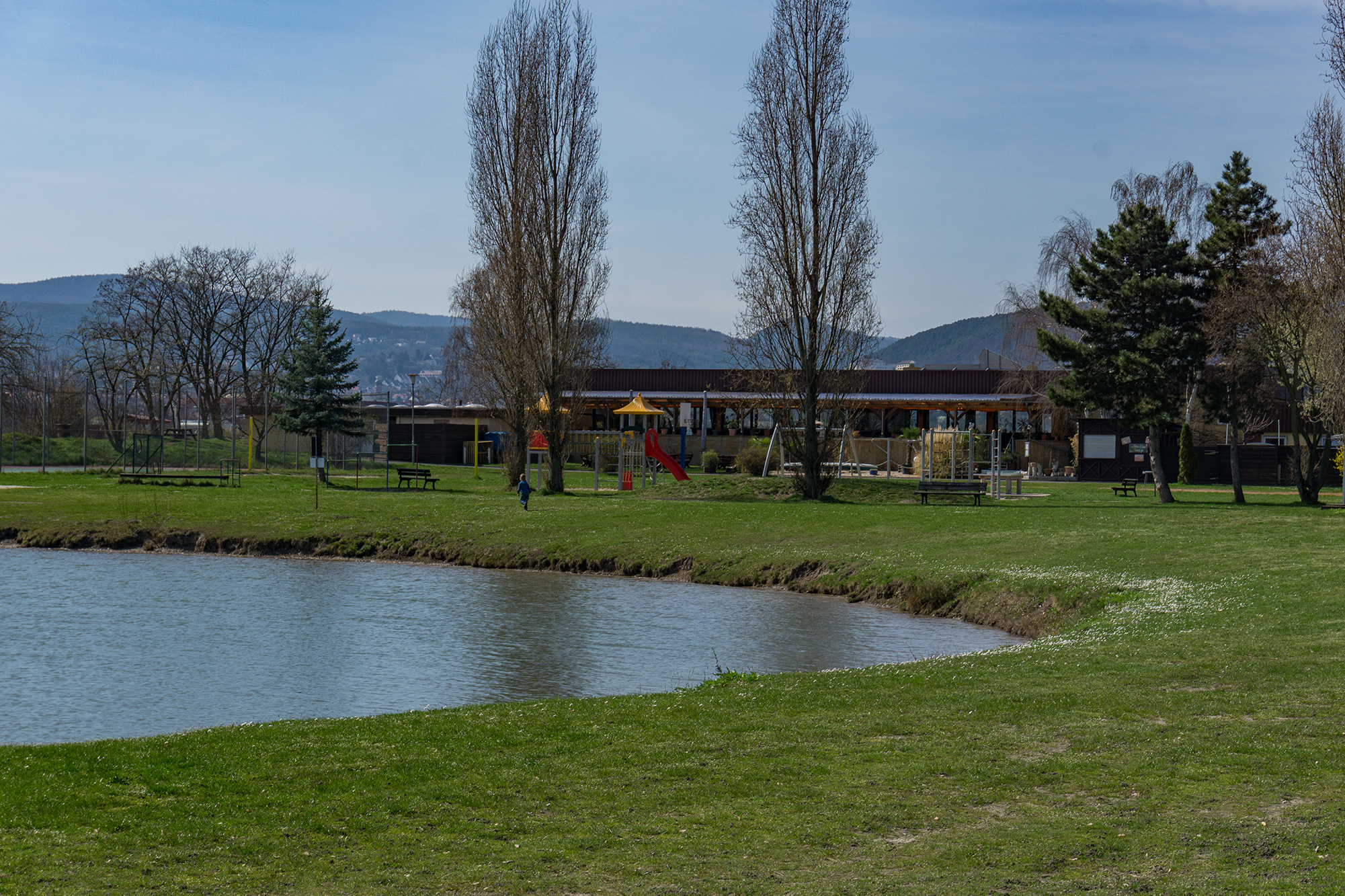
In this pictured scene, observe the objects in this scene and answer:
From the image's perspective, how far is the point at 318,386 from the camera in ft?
153

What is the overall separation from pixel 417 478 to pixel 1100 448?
3009 cm

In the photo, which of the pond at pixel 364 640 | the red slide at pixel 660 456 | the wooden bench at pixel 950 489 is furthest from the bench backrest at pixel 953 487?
the pond at pixel 364 640

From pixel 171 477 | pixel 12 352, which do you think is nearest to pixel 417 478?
pixel 171 477

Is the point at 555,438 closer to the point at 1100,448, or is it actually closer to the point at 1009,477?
the point at 1009,477

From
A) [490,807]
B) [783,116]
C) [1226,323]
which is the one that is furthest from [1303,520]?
[490,807]

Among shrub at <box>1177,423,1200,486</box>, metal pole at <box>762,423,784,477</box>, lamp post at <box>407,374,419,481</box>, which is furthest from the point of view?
shrub at <box>1177,423,1200,486</box>

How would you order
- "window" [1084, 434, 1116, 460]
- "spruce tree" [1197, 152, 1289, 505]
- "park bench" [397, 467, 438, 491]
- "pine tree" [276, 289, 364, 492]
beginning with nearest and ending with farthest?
"spruce tree" [1197, 152, 1289, 505] → "park bench" [397, 467, 438, 491] → "pine tree" [276, 289, 364, 492] → "window" [1084, 434, 1116, 460]

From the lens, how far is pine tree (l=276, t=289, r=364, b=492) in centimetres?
4625

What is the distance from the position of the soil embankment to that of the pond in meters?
0.64

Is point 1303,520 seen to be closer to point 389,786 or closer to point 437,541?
point 437,541

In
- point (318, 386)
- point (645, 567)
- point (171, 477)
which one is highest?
point (318, 386)

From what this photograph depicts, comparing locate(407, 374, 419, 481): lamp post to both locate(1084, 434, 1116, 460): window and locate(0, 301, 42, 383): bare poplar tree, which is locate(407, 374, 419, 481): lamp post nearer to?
locate(0, 301, 42, 383): bare poplar tree

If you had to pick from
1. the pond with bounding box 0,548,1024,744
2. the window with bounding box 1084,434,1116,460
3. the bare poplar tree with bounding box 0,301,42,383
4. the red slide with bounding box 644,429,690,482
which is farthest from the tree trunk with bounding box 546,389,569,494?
the bare poplar tree with bounding box 0,301,42,383

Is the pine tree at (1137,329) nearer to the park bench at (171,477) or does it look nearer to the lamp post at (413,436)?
the lamp post at (413,436)
